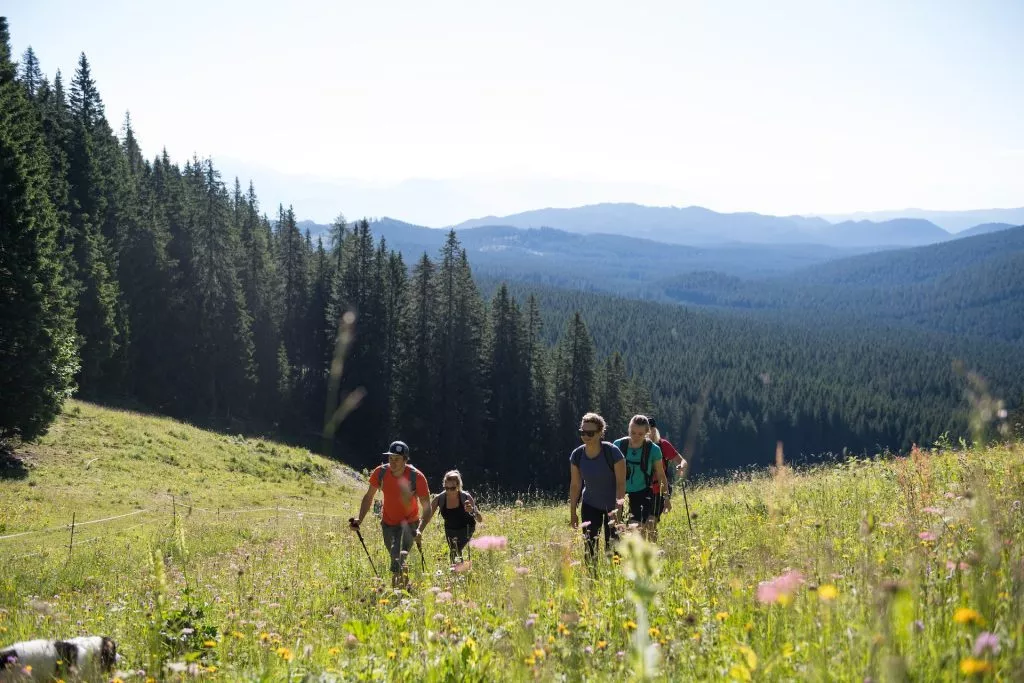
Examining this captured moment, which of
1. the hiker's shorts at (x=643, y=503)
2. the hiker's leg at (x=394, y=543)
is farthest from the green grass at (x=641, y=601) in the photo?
the hiker's shorts at (x=643, y=503)

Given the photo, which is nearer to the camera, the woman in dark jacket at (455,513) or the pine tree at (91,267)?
the woman in dark jacket at (455,513)

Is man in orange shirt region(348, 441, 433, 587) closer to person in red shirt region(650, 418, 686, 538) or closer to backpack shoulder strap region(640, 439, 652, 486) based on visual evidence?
backpack shoulder strap region(640, 439, 652, 486)

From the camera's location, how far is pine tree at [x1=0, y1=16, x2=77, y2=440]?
876 inches

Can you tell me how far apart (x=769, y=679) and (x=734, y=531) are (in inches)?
173

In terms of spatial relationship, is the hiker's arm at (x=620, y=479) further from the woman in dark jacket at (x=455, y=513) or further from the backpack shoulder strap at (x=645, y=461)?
the woman in dark jacket at (x=455, y=513)

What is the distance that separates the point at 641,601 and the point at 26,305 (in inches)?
1073

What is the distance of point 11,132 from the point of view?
77.9 ft

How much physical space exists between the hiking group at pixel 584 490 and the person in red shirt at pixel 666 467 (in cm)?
1

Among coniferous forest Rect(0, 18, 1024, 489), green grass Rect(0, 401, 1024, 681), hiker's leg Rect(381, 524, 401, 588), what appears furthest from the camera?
coniferous forest Rect(0, 18, 1024, 489)

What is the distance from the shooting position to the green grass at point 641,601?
2.70 metres

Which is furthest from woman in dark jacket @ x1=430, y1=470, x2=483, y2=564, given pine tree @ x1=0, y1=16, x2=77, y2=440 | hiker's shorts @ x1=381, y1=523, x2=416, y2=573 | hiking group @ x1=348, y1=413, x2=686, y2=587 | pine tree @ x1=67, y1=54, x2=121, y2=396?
pine tree @ x1=67, y1=54, x2=121, y2=396

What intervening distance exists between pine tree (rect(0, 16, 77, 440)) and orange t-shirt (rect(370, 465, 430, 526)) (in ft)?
66.8

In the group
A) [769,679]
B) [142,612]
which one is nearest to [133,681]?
[142,612]

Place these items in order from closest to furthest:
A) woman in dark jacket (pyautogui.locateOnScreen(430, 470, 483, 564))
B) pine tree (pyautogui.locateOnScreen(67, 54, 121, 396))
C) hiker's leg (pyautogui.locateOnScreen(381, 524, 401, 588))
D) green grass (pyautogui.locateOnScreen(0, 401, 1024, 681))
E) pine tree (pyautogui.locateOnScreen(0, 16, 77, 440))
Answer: green grass (pyautogui.locateOnScreen(0, 401, 1024, 681)) → hiker's leg (pyautogui.locateOnScreen(381, 524, 401, 588)) → woman in dark jacket (pyautogui.locateOnScreen(430, 470, 483, 564)) → pine tree (pyautogui.locateOnScreen(0, 16, 77, 440)) → pine tree (pyautogui.locateOnScreen(67, 54, 121, 396))
